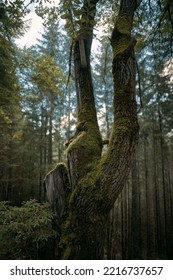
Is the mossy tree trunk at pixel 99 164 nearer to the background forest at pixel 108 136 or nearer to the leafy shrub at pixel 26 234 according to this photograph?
the leafy shrub at pixel 26 234

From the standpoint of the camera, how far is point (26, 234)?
3002 mm

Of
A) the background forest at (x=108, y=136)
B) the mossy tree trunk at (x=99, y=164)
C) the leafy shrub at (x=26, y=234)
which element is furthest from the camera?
the background forest at (x=108, y=136)

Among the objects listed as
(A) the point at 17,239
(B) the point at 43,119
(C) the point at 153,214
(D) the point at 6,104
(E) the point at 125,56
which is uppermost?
(B) the point at 43,119

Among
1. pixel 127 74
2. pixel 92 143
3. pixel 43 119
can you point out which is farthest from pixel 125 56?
pixel 43 119

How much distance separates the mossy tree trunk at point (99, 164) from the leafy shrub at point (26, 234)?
0.94 ft

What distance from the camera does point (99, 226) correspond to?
2830 millimetres

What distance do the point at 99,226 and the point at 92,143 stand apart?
135cm

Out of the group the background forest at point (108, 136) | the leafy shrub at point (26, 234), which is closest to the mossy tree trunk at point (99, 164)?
the leafy shrub at point (26, 234)

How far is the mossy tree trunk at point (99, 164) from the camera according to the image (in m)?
2.81

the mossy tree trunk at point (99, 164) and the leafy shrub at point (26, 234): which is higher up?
the mossy tree trunk at point (99, 164)

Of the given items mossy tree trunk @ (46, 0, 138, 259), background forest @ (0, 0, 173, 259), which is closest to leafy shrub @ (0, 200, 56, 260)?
mossy tree trunk @ (46, 0, 138, 259)

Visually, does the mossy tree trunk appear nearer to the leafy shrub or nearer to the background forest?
the leafy shrub
